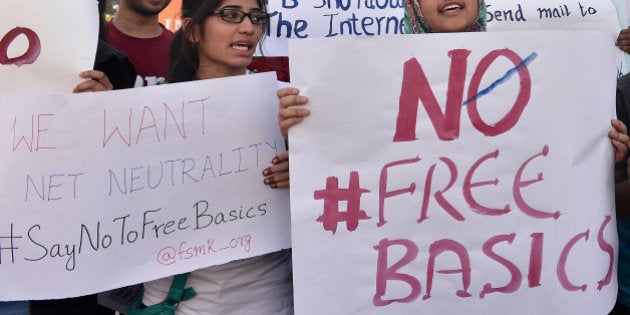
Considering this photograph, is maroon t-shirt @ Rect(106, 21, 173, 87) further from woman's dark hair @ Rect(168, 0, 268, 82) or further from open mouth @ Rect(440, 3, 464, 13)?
open mouth @ Rect(440, 3, 464, 13)

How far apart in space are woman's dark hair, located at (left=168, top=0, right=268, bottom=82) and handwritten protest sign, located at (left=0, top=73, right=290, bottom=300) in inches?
8.7

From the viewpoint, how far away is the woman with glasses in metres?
1.53

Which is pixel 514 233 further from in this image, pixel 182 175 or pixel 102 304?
pixel 102 304

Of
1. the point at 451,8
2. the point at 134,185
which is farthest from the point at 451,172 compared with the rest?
the point at 134,185

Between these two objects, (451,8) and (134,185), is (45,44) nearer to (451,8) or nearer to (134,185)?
(134,185)

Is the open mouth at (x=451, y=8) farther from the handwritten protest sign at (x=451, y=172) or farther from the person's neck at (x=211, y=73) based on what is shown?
the person's neck at (x=211, y=73)

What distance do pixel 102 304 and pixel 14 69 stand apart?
74 cm

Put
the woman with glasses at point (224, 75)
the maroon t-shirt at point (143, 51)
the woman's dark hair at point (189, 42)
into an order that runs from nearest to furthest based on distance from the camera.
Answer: the woman with glasses at point (224, 75) < the woman's dark hair at point (189, 42) < the maroon t-shirt at point (143, 51)

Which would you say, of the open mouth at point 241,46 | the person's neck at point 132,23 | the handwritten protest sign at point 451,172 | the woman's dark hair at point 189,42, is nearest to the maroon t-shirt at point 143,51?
the person's neck at point 132,23

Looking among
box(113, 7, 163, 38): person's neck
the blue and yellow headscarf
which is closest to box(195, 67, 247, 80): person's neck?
box(113, 7, 163, 38): person's neck

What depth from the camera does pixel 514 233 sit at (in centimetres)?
148

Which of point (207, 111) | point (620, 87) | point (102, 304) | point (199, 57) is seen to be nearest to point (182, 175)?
point (207, 111)

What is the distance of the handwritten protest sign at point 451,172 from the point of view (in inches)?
55.8

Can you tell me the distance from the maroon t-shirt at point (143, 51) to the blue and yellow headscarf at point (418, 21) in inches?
33.4
